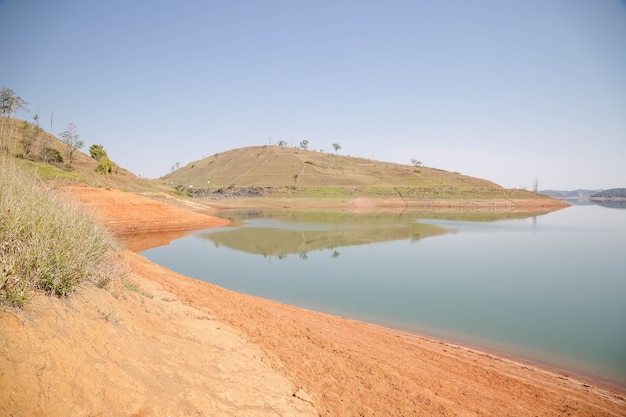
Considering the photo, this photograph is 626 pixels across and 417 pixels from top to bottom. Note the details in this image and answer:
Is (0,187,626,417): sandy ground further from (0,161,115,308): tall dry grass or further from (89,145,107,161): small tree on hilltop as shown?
(89,145,107,161): small tree on hilltop

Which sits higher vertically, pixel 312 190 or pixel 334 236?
pixel 312 190

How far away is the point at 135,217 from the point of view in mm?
29625

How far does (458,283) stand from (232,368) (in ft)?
42.0

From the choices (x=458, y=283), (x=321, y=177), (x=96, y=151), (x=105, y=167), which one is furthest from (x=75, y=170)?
(x=321, y=177)

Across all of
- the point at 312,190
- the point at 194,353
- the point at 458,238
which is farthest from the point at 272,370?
the point at 312,190

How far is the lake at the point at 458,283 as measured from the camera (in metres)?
9.55

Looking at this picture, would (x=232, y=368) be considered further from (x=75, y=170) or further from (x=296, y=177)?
(x=296, y=177)

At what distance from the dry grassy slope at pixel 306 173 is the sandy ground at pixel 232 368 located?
81410 mm

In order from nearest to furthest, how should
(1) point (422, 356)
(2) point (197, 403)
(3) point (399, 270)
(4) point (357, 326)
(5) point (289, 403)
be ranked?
(2) point (197, 403) < (5) point (289, 403) < (1) point (422, 356) < (4) point (357, 326) < (3) point (399, 270)

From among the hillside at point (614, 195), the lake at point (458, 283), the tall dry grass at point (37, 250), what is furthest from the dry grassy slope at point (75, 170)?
the hillside at point (614, 195)

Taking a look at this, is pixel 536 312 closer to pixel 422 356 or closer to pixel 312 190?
pixel 422 356

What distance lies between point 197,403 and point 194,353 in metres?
1.01

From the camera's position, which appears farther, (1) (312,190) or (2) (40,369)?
(1) (312,190)

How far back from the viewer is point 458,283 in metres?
15.1
